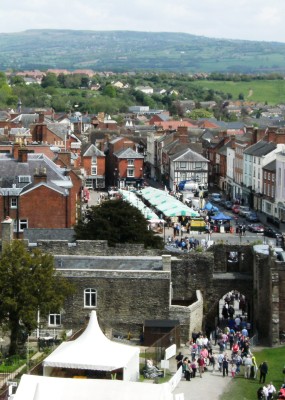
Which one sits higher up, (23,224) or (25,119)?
(25,119)

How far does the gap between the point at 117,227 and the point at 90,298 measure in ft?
37.1

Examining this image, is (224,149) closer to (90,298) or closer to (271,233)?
(271,233)

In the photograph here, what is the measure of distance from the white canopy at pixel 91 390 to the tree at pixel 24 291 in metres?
8.56

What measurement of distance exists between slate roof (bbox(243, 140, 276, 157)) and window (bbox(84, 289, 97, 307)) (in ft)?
175

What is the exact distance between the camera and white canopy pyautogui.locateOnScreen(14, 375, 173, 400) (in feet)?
92.4

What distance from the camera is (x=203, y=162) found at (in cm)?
10806

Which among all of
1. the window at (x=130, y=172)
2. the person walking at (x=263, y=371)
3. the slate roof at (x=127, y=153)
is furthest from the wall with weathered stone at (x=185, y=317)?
the window at (x=130, y=172)

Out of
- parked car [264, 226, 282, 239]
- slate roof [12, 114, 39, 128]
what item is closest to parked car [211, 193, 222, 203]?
parked car [264, 226, 282, 239]

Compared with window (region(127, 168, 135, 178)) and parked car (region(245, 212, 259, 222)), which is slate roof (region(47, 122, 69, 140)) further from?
parked car (region(245, 212, 259, 222))

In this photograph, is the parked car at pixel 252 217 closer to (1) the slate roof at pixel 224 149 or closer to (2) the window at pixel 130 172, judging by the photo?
(1) the slate roof at pixel 224 149

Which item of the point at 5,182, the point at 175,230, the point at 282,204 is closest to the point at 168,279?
the point at 5,182

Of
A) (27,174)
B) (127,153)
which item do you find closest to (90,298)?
(27,174)

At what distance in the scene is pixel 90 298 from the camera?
Answer: 4172cm

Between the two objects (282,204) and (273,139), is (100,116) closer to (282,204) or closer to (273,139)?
(273,139)
